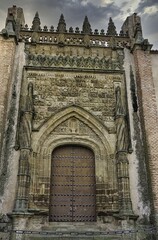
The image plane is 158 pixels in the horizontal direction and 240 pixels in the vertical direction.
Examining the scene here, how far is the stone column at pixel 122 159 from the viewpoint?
31.0 ft

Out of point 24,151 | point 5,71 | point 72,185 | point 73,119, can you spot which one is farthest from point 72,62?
point 72,185

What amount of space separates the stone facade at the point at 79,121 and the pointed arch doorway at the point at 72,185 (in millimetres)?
166

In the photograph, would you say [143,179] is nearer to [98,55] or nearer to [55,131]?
[55,131]

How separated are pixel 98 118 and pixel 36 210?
392cm

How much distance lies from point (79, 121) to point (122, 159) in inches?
86.9

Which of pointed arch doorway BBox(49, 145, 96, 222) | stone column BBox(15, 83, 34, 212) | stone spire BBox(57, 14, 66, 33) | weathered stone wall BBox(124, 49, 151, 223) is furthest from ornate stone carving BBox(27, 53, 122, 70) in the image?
pointed arch doorway BBox(49, 145, 96, 222)

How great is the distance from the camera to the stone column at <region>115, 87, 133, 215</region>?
31.0ft

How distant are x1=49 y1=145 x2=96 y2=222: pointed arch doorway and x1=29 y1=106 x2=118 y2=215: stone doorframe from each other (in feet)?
0.90

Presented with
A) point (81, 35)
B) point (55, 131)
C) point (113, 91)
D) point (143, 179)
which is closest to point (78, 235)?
point (143, 179)

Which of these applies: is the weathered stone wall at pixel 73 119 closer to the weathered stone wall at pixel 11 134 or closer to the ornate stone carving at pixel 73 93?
the ornate stone carving at pixel 73 93

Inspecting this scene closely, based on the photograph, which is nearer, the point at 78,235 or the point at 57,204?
the point at 78,235

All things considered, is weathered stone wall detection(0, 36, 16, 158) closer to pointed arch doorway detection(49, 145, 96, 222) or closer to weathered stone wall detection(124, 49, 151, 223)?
pointed arch doorway detection(49, 145, 96, 222)

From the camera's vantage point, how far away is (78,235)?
9.11 metres

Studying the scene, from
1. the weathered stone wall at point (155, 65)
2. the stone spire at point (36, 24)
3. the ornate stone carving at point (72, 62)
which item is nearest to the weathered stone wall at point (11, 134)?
the ornate stone carving at point (72, 62)
